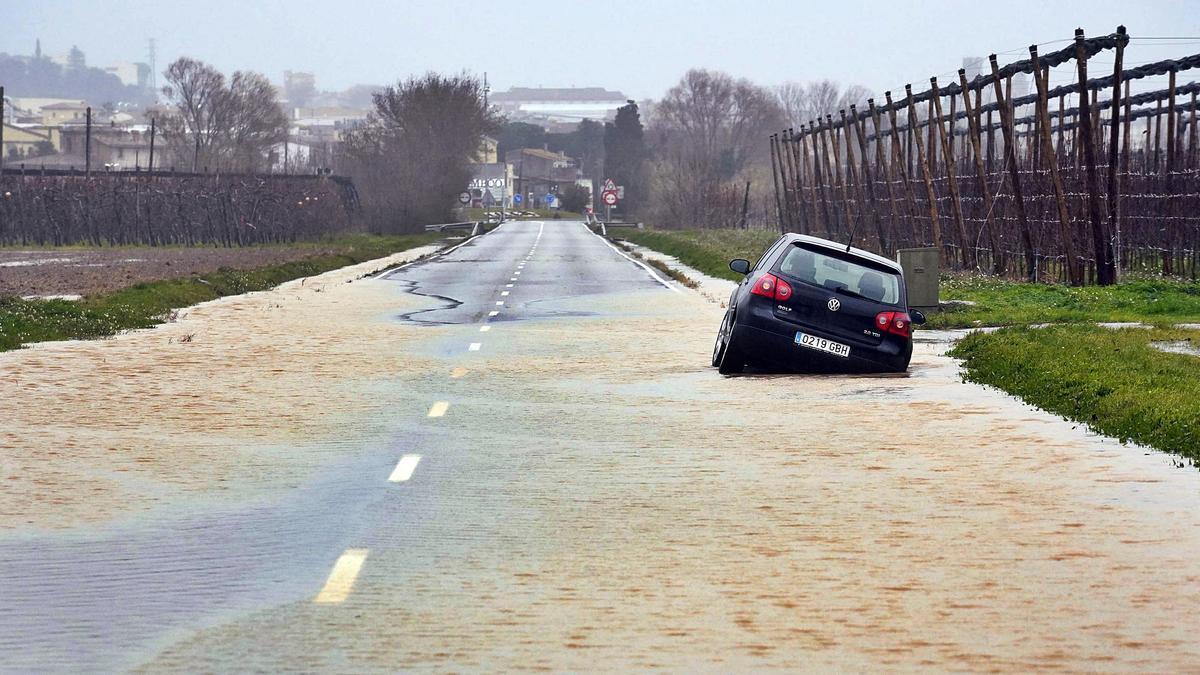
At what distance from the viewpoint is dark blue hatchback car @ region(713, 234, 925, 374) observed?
18219 millimetres

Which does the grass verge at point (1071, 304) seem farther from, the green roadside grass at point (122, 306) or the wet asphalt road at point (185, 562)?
the wet asphalt road at point (185, 562)

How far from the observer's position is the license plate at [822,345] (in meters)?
18.2

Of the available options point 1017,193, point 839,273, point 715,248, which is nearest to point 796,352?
point 839,273

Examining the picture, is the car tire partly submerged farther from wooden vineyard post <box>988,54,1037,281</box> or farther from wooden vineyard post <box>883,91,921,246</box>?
wooden vineyard post <box>883,91,921,246</box>

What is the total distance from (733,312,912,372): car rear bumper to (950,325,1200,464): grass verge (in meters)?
0.77

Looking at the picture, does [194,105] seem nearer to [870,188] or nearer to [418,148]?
[418,148]

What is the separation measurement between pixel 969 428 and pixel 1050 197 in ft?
77.7

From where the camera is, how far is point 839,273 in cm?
1859

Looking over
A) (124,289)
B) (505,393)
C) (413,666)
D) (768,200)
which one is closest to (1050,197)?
(124,289)

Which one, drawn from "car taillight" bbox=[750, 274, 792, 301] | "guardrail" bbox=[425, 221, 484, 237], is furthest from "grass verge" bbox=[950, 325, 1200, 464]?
"guardrail" bbox=[425, 221, 484, 237]

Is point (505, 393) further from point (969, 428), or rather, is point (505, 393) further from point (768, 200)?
point (768, 200)

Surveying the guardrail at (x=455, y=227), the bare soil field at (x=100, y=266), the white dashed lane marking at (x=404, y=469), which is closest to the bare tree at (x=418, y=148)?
the guardrail at (x=455, y=227)

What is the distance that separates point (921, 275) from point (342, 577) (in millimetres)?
22039

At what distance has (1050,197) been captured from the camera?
1448 inches
